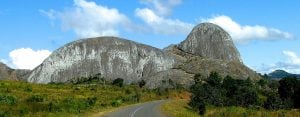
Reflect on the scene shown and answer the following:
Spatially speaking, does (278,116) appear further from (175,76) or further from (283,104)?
(175,76)

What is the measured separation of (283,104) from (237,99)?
853cm

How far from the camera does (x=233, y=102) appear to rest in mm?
87750

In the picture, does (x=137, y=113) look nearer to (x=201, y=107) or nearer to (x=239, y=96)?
(x=201, y=107)

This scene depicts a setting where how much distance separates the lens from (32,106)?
51.8m

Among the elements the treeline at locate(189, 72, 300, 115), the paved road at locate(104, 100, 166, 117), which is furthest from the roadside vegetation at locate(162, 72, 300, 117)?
the paved road at locate(104, 100, 166, 117)

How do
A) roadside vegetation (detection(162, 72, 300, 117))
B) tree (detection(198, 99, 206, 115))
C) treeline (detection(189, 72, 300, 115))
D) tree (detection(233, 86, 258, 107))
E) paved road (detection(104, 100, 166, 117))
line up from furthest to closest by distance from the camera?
tree (detection(233, 86, 258, 107))
treeline (detection(189, 72, 300, 115))
tree (detection(198, 99, 206, 115))
paved road (detection(104, 100, 166, 117))
roadside vegetation (detection(162, 72, 300, 117))

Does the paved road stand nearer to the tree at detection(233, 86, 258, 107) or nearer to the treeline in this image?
the treeline

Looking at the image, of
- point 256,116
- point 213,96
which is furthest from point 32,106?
point 213,96

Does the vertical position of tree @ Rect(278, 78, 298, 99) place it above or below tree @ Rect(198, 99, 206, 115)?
above

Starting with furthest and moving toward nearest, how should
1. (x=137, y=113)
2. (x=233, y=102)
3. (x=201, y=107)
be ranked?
(x=233, y=102), (x=201, y=107), (x=137, y=113)

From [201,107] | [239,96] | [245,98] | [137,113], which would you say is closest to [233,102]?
[239,96]

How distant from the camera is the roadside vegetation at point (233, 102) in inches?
2029

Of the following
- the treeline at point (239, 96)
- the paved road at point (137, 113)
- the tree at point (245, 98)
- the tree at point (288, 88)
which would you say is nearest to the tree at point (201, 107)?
the treeline at point (239, 96)

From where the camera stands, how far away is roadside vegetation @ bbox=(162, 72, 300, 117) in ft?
169
